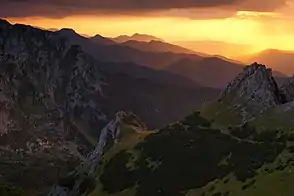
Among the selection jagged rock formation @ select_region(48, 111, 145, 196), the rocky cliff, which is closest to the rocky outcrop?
the rocky cliff

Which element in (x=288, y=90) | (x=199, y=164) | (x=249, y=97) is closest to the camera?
(x=199, y=164)

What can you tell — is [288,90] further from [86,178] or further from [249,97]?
[86,178]

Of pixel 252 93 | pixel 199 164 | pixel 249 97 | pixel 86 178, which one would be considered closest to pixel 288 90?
pixel 252 93

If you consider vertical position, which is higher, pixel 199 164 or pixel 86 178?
pixel 199 164

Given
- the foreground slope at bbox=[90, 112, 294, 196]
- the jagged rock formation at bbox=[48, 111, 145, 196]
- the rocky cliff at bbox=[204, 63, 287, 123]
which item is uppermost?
the rocky cliff at bbox=[204, 63, 287, 123]

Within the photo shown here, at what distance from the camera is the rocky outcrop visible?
16450 cm

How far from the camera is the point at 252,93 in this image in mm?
170250

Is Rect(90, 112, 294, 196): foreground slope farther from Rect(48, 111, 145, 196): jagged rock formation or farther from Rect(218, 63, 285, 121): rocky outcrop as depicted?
Rect(218, 63, 285, 121): rocky outcrop

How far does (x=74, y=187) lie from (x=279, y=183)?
85.5 meters

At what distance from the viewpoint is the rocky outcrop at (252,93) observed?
164m

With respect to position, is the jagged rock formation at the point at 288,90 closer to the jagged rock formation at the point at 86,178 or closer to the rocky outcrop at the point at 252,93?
the rocky outcrop at the point at 252,93

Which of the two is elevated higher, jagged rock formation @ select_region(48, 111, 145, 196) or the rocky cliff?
the rocky cliff

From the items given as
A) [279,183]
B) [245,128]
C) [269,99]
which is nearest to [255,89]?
[269,99]

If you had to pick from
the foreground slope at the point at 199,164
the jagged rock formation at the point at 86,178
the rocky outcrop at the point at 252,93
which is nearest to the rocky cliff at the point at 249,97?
the rocky outcrop at the point at 252,93
